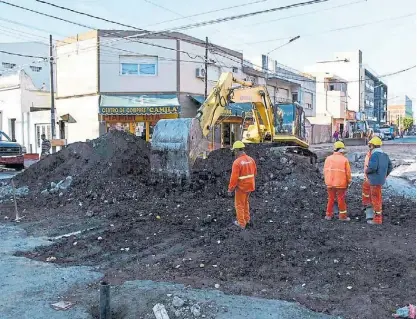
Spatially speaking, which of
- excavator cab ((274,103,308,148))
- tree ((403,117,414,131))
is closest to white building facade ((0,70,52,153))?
excavator cab ((274,103,308,148))

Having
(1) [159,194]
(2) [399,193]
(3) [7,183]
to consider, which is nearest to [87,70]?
(3) [7,183]

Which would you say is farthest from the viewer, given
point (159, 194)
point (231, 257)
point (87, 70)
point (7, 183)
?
point (87, 70)

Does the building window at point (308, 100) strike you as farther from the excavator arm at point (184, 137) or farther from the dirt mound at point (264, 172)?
the excavator arm at point (184, 137)

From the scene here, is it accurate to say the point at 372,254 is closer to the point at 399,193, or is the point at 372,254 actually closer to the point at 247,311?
the point at 247,311

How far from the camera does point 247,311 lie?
520 cm

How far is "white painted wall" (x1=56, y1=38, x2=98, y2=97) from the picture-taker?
26.7 meters

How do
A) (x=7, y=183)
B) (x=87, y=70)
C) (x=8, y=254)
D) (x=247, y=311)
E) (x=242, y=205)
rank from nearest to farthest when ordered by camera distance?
(x=247, y=311)
(x=8, y=254)
(x=242, y=205)
(x=7, y=183)
(x=87, y=70)

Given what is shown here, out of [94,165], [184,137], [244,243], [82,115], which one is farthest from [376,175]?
[82,115]

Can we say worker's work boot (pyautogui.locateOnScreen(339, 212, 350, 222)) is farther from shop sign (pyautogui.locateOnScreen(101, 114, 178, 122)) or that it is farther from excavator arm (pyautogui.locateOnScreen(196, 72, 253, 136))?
shop sign (pyautogui.locateOnScreen(101, 114, 178, 122))

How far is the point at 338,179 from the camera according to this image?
9.38 m

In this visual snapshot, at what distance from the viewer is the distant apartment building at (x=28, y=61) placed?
39438 mm

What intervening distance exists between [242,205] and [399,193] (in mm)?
7402

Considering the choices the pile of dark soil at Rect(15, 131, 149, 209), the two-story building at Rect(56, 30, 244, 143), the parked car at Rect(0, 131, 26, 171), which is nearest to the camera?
the pile of dark soil at Rect(15, 131, 149, 209)

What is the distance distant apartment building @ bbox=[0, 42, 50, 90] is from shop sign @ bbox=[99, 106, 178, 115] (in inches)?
532
